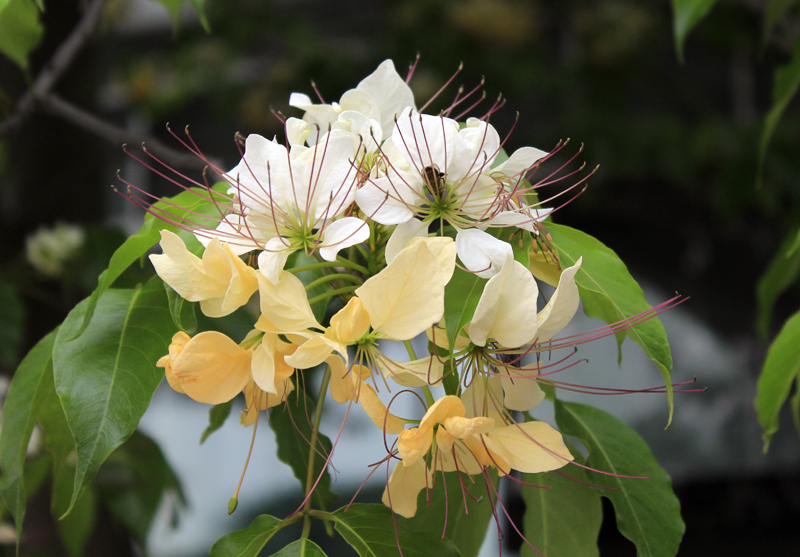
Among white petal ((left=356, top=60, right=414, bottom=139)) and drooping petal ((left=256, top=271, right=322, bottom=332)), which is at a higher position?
white petal ((left=356, top=60, right=414, bottom=139))

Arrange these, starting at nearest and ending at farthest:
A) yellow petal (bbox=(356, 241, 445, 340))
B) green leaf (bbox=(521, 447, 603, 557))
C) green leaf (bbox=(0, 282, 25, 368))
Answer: yellow petal (bbox=(356, 241, 445, 340)) < green leaf (bbox=(521, 447, 603, 557)) < green leaf (bbox=(0, 282, 25, 368))

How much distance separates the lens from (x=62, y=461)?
441 millimetres

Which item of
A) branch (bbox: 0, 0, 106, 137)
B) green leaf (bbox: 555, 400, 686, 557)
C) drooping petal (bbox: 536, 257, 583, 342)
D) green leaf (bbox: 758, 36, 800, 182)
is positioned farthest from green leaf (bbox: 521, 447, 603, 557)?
branch (bbox: 0, 0, 106, 137)

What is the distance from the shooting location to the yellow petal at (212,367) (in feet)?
1.01

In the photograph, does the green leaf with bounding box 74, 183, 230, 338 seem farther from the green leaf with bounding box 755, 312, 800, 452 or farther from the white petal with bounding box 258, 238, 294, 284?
the green leaf with bounding box 755, 312, 800, 452

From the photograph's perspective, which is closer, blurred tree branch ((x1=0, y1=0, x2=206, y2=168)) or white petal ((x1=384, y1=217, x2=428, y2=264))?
white petal ((x1=384, y1=217, x2=428, y2=264))

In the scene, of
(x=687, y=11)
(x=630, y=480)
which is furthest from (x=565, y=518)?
(x=687, y=11)

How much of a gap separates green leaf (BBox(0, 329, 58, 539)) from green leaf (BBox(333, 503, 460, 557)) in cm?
19

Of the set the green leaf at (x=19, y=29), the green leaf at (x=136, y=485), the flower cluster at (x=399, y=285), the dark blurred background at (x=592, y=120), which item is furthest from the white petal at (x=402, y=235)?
the dark blurred background at (x=592, y=120)

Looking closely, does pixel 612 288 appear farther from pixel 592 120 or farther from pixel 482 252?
pixel 592 120

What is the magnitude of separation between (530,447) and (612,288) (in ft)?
0.31

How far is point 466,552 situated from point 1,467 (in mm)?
305

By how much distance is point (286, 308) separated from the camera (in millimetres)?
310

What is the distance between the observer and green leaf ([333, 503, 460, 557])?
0.36 meters
